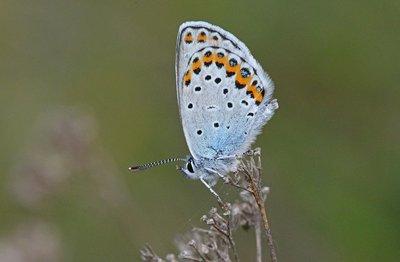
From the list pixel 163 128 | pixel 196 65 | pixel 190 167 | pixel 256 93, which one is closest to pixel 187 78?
pixel 196 65

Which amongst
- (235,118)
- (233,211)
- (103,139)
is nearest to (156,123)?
(103,139)

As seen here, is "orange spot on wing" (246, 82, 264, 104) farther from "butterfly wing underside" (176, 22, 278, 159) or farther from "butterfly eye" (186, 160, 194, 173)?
"butterfly eye" (186, 160, 194, 173)

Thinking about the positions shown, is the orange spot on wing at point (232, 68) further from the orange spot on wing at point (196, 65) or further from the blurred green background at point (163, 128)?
the blurred green background at point (163, 128)

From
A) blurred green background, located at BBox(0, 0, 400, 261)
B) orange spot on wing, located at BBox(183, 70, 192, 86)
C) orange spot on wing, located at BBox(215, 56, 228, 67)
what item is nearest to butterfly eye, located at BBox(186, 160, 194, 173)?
orange spot on wing, located at BBox(183, 70, 192, 86)

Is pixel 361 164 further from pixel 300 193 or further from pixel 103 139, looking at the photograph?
pixel 103 139

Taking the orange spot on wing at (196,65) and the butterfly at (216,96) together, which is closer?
the butterfly at (216,96)

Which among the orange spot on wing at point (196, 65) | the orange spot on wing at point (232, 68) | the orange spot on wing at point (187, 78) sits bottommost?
the orange spot on wing at point (232, 68)

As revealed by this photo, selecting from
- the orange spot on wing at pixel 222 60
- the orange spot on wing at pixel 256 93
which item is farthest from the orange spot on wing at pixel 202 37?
the orange spot on wing at pixel 256 93

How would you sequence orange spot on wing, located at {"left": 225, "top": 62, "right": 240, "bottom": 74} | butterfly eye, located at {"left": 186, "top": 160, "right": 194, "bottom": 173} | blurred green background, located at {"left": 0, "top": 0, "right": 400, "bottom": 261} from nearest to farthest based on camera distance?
butterfly eye, located at {"left": 186, "top": 160, "right": 194, "bottom": 173}
orange spot on wing, located at {"left": 225, "top": 62, "right": 240, "bottom": 74}
blurred green background, located at {"left": 0, "top": 0, "right": 400, "bottom": 261}
